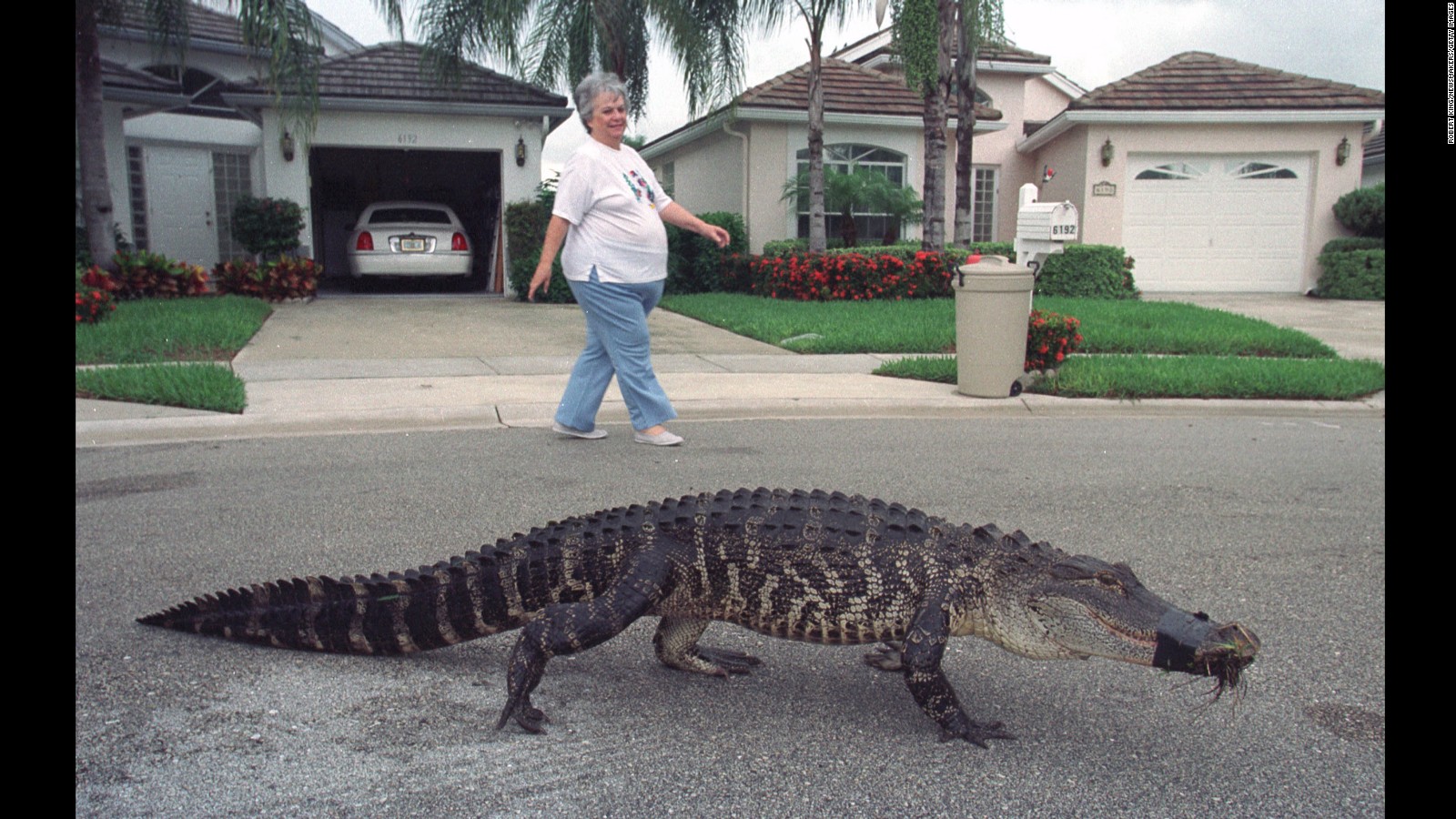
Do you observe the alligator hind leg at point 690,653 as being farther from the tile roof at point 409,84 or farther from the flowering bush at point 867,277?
the tile roof at point 409,84

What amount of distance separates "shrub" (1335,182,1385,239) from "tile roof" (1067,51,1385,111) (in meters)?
1.71

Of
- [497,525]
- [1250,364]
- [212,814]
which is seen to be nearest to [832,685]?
[212,814]

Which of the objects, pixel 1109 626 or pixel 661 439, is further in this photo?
pixel 661 439

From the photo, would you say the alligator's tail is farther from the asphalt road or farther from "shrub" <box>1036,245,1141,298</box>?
"shrub" <box>1036,245,1141,298</box>

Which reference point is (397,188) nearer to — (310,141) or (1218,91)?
(310,141)

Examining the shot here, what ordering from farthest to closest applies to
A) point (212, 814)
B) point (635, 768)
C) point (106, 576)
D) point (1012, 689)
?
point (106, 576)
point (1012, 689)
point (635, 768)
point (212, 814)

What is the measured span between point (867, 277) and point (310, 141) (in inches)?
367

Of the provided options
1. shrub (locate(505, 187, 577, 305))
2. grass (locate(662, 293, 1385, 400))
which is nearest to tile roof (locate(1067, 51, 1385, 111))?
grass (locate(662, 293, 1385, 400))

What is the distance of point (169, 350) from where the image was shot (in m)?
10.4

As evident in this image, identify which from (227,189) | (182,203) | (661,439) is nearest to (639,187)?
(661,439)

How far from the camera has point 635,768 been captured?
2.85 meters

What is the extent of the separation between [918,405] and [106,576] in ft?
19.7

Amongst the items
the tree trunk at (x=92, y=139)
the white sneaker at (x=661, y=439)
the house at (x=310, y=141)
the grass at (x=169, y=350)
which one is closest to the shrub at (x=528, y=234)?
the house at (x=310, y=141)
